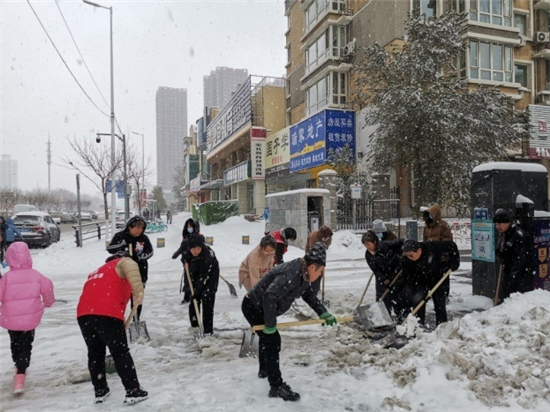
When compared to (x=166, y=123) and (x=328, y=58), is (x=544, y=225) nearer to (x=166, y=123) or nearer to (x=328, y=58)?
(x=328, y=58)

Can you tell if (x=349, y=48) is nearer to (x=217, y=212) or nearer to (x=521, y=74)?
(x=521, y=74)

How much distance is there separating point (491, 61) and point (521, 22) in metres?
5.43

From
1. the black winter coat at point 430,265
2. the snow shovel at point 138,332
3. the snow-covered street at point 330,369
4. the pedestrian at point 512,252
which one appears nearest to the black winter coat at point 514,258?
the pedestrian at point 512,252

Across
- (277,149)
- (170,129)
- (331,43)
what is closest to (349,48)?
(331,43)

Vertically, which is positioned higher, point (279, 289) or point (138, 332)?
point (279, 289)

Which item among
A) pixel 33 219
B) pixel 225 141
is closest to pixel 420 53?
pixel 33 219

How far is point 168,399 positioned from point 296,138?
21.6 meters

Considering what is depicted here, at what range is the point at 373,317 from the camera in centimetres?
498

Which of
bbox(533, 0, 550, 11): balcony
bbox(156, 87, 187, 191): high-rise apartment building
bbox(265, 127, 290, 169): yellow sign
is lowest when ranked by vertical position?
bbox(265, 127, 290, 169): yellow sign

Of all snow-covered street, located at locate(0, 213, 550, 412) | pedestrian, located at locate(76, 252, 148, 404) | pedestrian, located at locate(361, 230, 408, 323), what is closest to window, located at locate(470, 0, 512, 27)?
pedestrian, located at locate(361, 230, 408, 323)

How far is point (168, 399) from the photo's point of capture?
3.65m

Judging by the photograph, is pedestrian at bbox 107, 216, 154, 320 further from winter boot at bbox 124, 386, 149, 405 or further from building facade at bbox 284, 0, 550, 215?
building facade at bbox 284, 0, 550, 215

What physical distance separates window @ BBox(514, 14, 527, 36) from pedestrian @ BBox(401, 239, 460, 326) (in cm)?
2503

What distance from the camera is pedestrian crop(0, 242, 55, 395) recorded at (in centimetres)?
396
